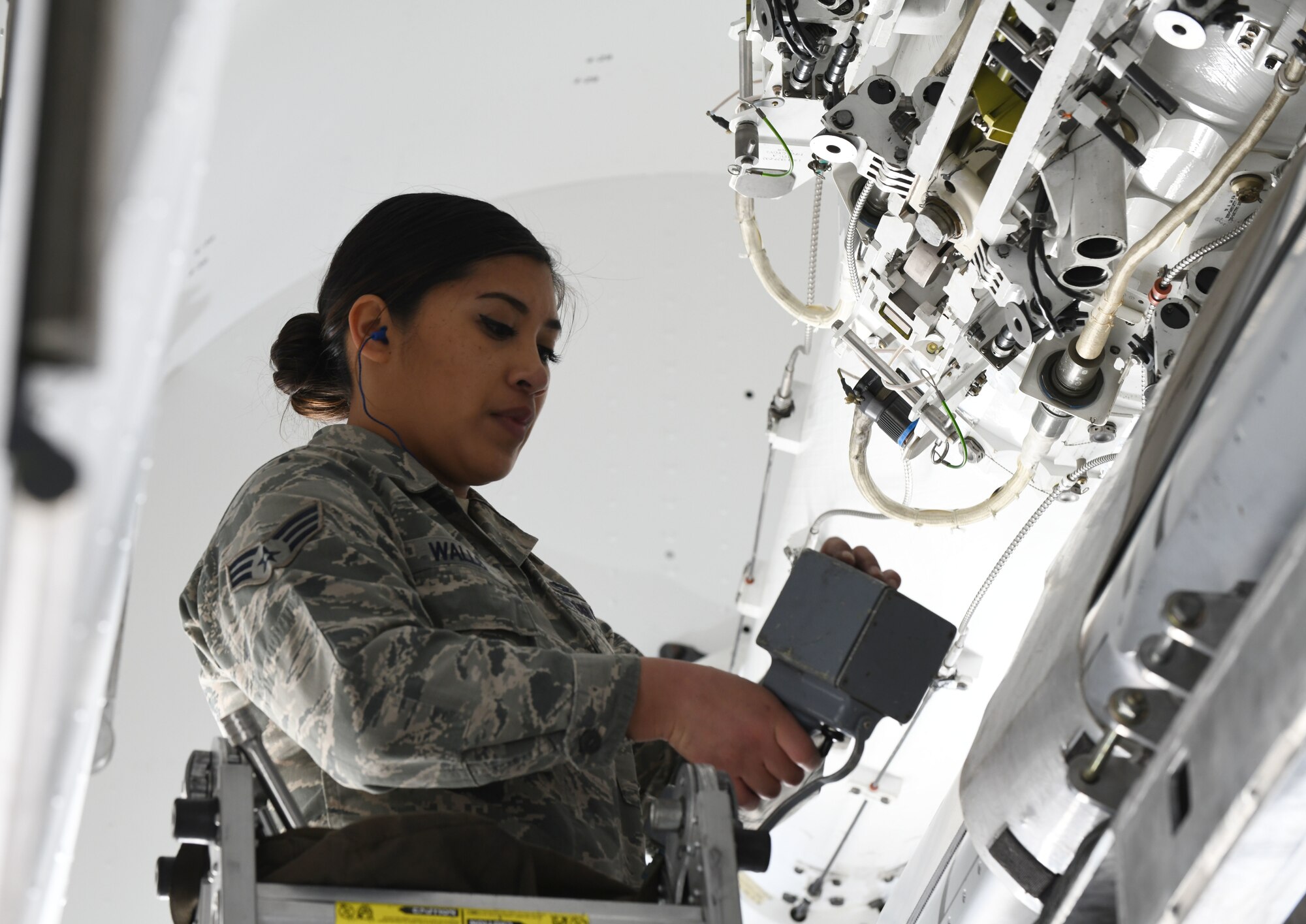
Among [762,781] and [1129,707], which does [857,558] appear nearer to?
[762,781]

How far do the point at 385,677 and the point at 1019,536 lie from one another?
5.03 feet

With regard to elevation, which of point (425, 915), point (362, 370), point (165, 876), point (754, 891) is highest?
point (362, 370)

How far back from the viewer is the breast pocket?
1166 millimetres

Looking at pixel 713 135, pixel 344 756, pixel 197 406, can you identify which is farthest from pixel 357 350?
pixel 713 135

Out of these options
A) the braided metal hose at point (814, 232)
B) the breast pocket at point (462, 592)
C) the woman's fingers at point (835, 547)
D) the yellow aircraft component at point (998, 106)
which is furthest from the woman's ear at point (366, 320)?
the braided metal hose at point (814, 232)

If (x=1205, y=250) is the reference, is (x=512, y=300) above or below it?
below

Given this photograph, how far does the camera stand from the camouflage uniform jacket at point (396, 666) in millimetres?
989

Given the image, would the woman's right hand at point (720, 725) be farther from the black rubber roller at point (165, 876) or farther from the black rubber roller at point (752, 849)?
the black rubber roller at point (165, 876)

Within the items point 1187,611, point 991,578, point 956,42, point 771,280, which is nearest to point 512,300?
point 956,42

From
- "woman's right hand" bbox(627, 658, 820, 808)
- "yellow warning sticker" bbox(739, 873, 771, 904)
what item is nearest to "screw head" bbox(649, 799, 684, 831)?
"woman's right hand" bbox(627, 658, 820, 808)

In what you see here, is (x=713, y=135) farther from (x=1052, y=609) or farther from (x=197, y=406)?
(x=1052, y=609)

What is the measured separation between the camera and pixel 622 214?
12.7 feet

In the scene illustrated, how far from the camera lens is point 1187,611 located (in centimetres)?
76

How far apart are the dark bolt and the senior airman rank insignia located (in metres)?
0.64
